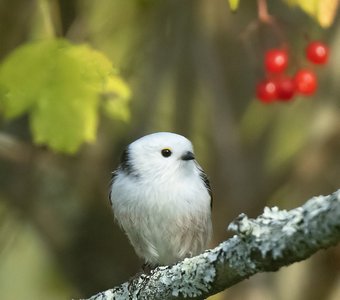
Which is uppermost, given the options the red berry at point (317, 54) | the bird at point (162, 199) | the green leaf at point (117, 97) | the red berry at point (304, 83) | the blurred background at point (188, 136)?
the blurred background at point (188, 136)

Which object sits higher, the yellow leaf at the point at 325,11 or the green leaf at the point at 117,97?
the green leaf at the point at 117,97

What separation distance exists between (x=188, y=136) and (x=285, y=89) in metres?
1.25

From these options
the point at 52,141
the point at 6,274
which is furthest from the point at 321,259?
the point at 6,274

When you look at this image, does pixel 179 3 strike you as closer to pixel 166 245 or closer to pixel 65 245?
pixel 65 245

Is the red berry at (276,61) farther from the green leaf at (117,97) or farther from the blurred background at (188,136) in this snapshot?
the blurred background at (188,136)

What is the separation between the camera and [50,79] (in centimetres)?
353

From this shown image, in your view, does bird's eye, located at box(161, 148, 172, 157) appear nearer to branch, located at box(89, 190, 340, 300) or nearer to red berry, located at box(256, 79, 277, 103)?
red berry, located at box(256, 79, 277, 103)

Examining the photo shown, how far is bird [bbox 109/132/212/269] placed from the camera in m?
3.70

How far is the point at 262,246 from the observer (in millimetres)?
2191

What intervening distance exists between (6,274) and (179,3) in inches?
107

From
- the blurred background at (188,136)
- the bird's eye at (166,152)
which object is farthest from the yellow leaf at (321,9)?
the blurred background at (188,136)

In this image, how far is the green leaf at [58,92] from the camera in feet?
11.4

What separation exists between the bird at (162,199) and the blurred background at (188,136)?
3.73 feet

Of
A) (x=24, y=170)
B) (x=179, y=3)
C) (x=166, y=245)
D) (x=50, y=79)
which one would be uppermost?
(x=179, y=3)
